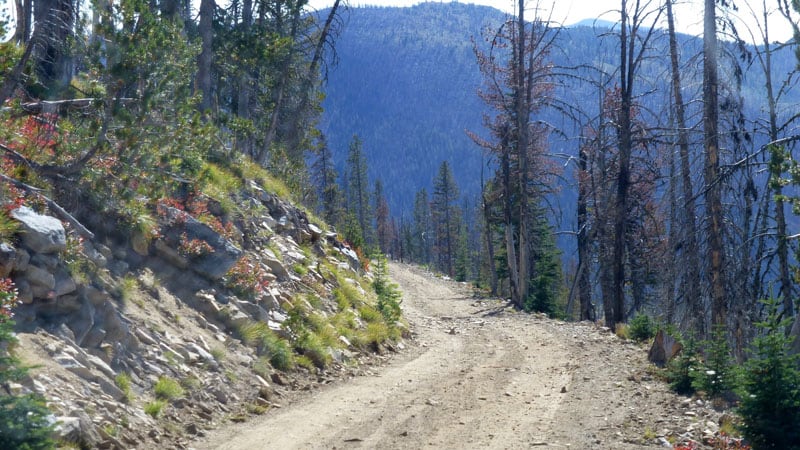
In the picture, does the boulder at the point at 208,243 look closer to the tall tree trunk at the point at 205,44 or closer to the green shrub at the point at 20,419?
the green shrub at the point at 20,419

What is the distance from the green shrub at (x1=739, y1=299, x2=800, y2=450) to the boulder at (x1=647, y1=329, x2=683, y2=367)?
4.14m

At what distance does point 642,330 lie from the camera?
14.7 meters

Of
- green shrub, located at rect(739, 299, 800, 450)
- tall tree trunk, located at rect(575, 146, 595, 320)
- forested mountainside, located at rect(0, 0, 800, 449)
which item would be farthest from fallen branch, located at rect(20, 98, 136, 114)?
tall tree trunk, located at rect(575, 146, 595, 320)

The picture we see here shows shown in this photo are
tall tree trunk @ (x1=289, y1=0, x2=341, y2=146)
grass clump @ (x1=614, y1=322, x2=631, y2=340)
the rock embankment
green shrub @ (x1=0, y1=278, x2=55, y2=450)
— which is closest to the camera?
green shrub @ (x1=0, y1=278, x2=55, y2=450)

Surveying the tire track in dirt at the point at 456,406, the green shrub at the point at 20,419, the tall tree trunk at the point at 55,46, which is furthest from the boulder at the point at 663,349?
the tall tree trunk at the point at 55,46

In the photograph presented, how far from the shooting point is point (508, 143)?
28672 mm

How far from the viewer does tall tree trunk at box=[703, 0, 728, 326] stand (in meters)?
13.5

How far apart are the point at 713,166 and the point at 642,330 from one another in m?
3.70

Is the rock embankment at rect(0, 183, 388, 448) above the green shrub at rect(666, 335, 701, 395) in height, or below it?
above

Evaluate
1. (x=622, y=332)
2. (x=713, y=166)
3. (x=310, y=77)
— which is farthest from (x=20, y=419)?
(x=310, y=77)

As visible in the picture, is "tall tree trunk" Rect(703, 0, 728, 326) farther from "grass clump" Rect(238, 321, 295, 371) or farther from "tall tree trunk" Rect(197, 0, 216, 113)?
"tall tree trunk" Rect(197, 0, 216, 113)

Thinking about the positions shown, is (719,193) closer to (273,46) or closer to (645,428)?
(645,428)

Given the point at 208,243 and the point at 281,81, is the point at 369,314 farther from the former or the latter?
the point at 281,81

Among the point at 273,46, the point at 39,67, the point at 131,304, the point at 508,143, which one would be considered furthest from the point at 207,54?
the point at 508,143
